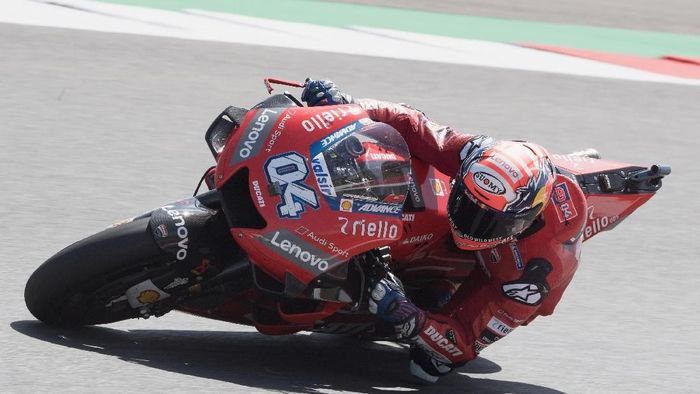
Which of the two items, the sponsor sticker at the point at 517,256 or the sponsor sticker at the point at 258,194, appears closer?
the sponsor sticker at the point at 258,194

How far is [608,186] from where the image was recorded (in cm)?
558

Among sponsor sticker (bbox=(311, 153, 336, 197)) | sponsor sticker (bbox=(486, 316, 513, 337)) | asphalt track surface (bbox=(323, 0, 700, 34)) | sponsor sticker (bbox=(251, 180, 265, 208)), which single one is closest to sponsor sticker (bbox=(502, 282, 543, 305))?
sponsor sticker (bbox=(486, 316, 513, 337))

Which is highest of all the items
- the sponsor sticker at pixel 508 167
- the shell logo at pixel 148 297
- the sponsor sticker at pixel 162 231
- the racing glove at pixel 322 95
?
the racing glove at pixel 322 95

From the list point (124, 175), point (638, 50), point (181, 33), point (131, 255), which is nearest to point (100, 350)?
point (131, 255)

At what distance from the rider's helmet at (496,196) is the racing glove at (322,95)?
57cm

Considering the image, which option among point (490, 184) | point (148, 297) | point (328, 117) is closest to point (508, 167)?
point (490, 184)

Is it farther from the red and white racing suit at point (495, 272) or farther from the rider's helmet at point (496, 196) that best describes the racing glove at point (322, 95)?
the rider's helmet at point (496, 196)

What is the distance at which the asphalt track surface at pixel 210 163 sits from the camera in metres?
4.73

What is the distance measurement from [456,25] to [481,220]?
30.4 feet

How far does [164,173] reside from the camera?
7.46 metres

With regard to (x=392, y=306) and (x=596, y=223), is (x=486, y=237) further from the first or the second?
(x=596, y=223)

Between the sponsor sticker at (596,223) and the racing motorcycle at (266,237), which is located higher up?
the racing motorcycle at (266,237)

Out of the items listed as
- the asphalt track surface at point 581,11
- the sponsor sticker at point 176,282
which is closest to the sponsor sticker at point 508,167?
the sponsor sticker at point 176,282

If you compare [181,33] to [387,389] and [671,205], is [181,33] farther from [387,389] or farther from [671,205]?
[387,389]
